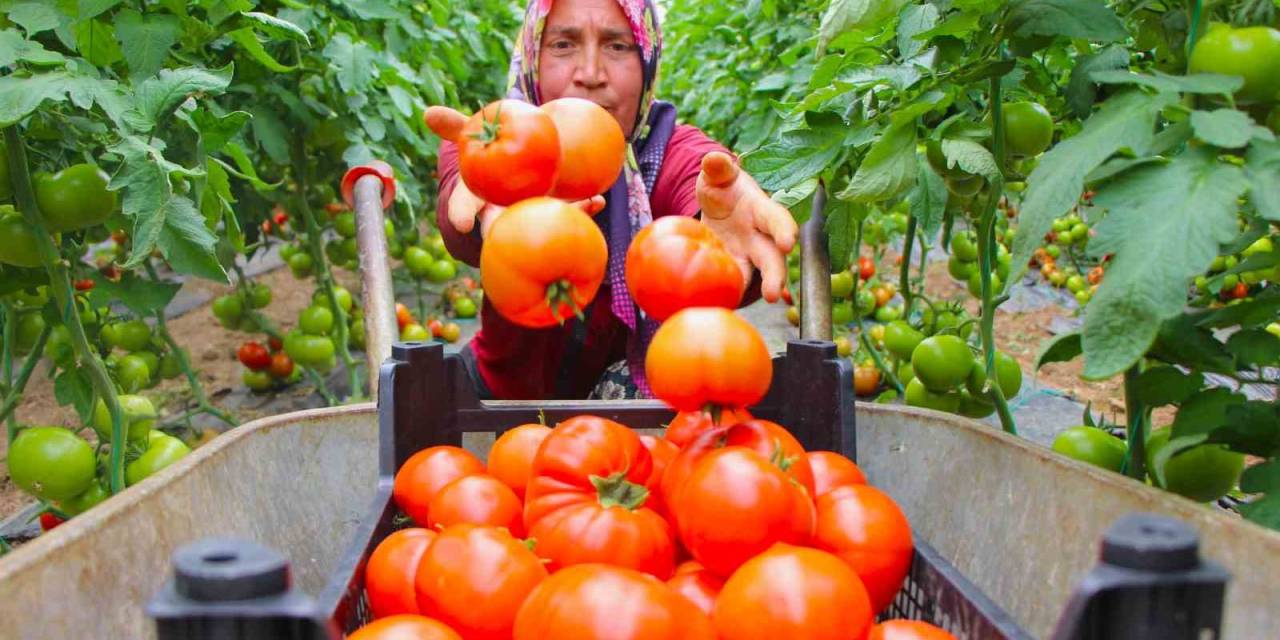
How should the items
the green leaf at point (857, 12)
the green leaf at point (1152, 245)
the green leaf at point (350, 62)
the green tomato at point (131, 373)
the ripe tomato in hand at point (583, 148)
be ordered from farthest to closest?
the green leaf at point (350, 62) → the green tomato at point (131, 373) → the green leaf at point (857, 12) → the ripe tomato in hand at point (583, 148) → the green leaf at point (1152, 245)

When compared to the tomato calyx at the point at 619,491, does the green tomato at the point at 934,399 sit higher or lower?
lower

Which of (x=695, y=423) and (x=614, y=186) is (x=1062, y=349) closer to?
(x=695, y=423)

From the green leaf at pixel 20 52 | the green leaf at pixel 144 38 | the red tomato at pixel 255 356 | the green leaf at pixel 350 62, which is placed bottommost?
the red tomato at pixel 255 356

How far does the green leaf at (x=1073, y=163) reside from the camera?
2.93ft

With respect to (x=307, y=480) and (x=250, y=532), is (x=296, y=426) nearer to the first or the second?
(x=307, y=480)

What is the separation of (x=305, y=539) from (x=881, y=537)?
863 millimetres

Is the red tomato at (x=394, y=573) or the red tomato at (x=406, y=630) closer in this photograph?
the red tomato at (x=406, y=630)

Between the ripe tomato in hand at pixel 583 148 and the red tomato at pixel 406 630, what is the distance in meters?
0.55

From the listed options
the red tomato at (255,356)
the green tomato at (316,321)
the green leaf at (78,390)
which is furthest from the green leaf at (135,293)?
the red tomato at (255,356)

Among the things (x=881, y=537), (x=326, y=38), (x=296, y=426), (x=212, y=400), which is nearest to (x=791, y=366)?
(x=881, y=537)

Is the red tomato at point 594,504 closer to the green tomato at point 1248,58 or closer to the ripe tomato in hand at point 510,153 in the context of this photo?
the ripe tomato in hand at point 510,153

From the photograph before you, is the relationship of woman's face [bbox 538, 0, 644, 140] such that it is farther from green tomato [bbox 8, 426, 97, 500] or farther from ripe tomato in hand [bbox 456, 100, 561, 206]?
green tomato [bbox 8, 426, 97, 500]

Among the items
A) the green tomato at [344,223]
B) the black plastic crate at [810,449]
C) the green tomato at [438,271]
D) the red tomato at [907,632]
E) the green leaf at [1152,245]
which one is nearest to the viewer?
the black plastic crate at [810,449]

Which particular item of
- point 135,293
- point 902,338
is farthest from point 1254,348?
point 135,293
